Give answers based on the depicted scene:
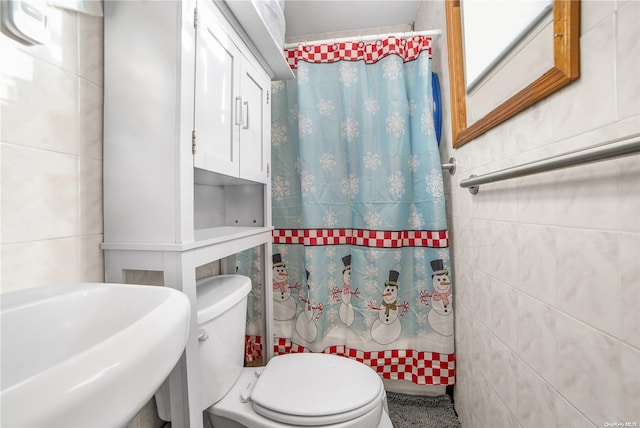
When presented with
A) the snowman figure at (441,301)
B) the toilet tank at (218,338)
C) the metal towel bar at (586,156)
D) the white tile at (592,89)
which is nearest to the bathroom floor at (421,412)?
the snowman figure at (441,301)

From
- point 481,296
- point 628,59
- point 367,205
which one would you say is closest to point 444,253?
point 481,296

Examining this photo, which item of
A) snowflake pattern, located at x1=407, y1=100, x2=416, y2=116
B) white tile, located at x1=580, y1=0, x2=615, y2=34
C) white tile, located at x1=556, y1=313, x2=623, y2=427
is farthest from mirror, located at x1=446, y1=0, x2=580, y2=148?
white tile, located at x1=556, y1=313, x2=623, y2=427

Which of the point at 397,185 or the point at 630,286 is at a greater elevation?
the point at 397,185

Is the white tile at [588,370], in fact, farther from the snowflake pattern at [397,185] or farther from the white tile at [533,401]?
the snowflake pattern at [397,185]

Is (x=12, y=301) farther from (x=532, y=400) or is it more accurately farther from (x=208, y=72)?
(x=532, y=400)

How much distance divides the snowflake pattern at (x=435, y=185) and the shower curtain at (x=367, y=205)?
0.02 meters

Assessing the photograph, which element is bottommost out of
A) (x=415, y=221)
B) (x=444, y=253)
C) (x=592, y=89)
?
(x=444, y=253)

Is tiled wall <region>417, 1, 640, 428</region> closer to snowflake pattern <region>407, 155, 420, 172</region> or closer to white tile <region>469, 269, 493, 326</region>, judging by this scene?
white tile <region>469, 269, 493, 326</region>

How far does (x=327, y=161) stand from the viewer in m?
1.51

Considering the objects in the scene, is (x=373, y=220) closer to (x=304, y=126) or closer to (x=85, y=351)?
(x=304, y=126)

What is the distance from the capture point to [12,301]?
48 cm

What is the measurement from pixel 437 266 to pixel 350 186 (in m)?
0.58

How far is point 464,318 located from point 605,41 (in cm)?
106

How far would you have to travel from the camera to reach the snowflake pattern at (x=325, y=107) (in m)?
1.52
